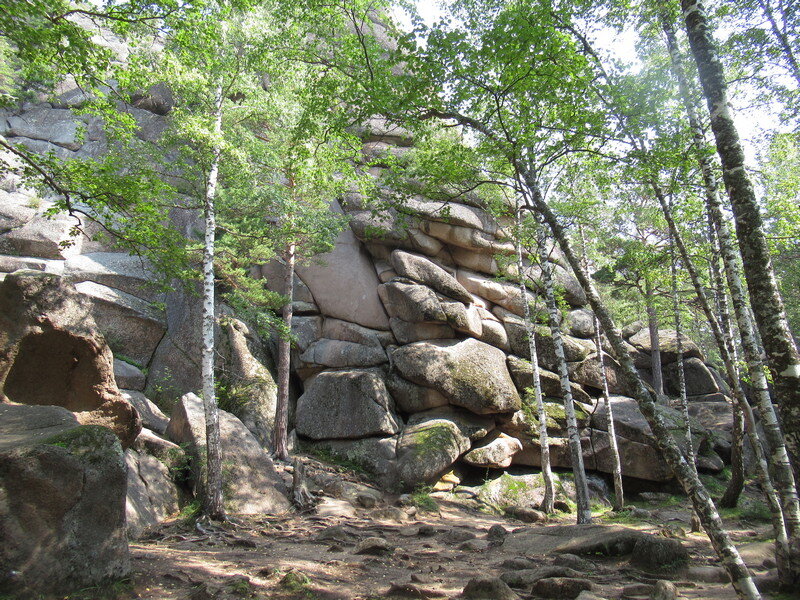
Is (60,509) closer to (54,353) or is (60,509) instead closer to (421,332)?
(54,353)

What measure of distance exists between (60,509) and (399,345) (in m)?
17.1

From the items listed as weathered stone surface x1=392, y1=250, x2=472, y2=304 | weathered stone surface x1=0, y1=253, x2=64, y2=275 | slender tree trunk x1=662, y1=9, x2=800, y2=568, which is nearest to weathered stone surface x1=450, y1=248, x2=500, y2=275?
weathered stone surface x1=392, y1=250, x2=472, y2=304

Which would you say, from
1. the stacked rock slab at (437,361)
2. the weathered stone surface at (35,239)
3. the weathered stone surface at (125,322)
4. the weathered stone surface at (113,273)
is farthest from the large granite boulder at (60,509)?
the weathered stone surface at (35,239)

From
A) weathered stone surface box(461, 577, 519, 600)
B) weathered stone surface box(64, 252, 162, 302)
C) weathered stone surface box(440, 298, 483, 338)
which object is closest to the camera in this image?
weathered stone surface box(461, 577, 519, 600)

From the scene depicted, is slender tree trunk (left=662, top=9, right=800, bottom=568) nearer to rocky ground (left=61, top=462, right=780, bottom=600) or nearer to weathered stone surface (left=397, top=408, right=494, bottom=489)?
rocky ground (left=61, top=462, right=780, bottom=600)

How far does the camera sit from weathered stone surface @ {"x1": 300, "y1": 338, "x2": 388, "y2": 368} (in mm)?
20844

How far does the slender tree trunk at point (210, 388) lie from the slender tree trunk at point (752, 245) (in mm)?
10873

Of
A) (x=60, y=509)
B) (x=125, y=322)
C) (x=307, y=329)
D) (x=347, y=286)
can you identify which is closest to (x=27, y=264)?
(x=125, y=322)

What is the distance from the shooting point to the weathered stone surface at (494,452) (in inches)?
726

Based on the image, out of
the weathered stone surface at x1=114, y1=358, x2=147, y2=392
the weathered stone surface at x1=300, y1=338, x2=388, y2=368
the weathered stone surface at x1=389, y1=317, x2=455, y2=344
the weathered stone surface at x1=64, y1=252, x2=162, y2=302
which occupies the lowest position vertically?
the weathered stone surface at x1=114, y1=358, x2=147, y2=392

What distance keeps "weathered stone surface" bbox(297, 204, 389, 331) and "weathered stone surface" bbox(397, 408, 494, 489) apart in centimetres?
540

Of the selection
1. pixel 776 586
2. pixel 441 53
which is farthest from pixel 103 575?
pixel 441 53

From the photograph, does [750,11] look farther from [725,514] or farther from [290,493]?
[290,493]

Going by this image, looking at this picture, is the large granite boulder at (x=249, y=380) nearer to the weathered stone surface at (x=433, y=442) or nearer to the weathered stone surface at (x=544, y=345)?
the weathered stone surface at (x=433, y=442)
